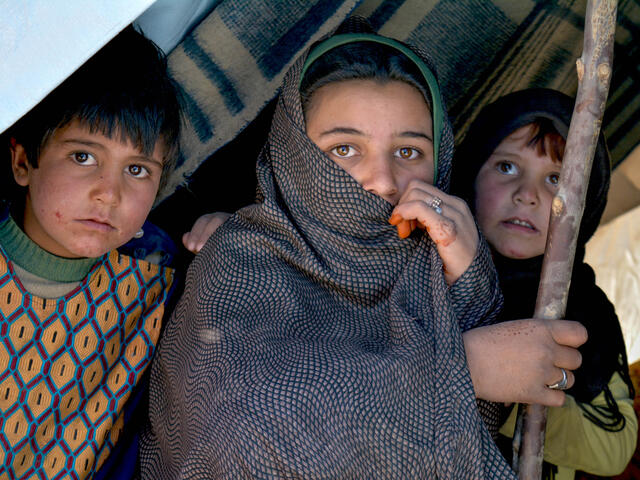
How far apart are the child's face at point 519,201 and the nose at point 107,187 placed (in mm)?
842

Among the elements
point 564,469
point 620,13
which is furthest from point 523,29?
point 564,469

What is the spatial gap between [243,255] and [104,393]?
43cm

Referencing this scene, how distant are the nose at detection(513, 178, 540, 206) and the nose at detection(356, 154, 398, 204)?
41 centimetres

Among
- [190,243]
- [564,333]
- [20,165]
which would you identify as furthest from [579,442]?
[20,165]

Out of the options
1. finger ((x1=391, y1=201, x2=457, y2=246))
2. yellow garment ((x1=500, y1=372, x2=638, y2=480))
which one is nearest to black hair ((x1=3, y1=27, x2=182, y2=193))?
finger ((x1=391, y1=201, x2=457, y2=246))

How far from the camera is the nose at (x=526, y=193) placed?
155 centimetres

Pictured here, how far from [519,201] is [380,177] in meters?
0.46

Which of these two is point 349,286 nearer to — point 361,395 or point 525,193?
point 361,395

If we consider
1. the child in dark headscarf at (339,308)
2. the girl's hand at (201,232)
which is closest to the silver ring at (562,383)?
the child in dark headscarf at (339,308)

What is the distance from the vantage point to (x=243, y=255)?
51.3 inches

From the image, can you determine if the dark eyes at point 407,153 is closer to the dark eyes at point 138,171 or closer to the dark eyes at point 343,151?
the dark eyes at point 343,151

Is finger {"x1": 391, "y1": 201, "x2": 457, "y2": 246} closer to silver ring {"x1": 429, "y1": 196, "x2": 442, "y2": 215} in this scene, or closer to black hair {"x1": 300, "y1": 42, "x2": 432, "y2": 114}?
silver ring {"x1": 429, "y1": 196, "x2": 442, "y2": 215}

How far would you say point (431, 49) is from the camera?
2.00m

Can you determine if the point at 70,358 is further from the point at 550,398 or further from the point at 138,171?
the point at 550,398
